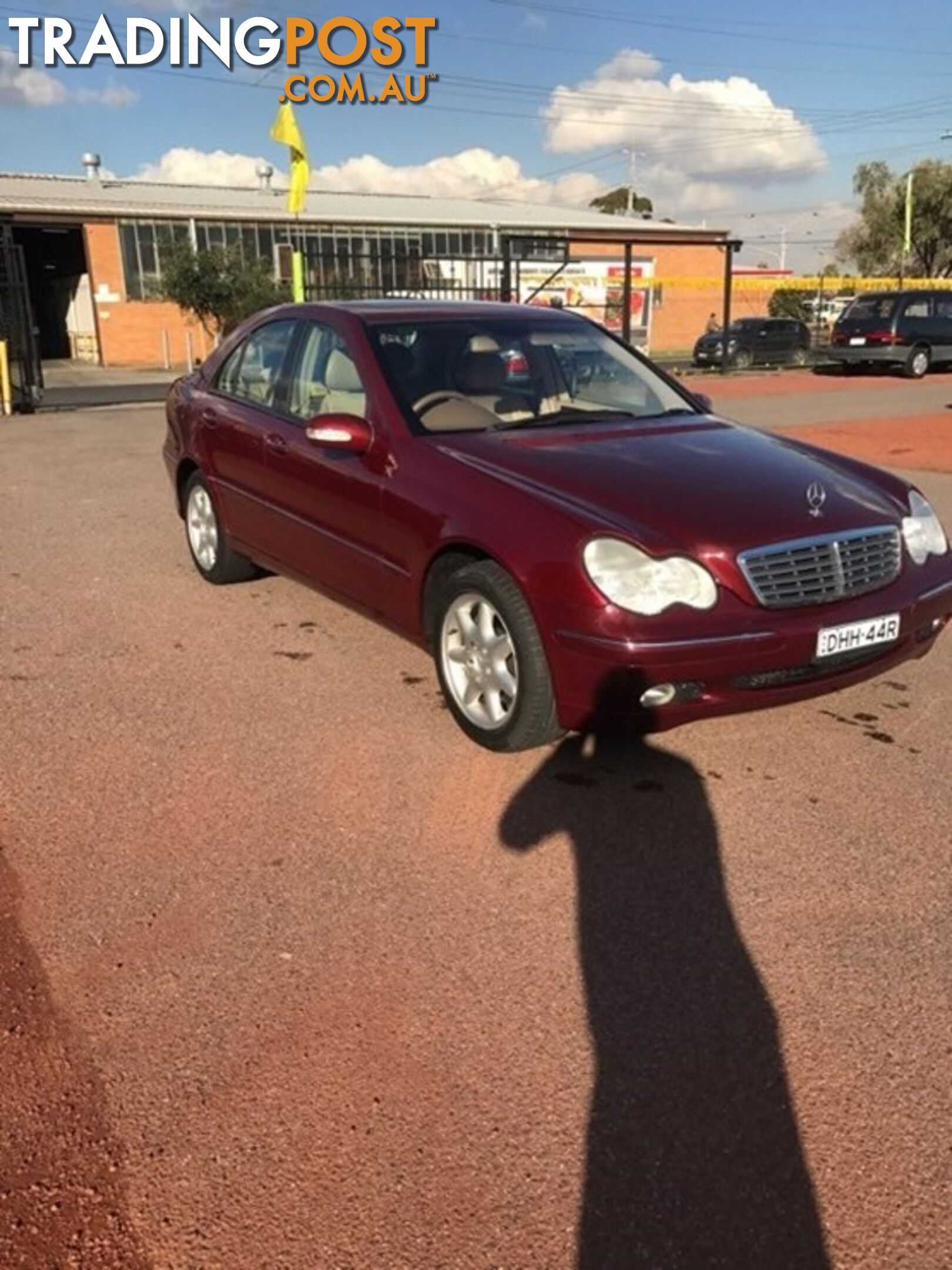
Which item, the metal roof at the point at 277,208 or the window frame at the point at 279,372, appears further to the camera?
the metal roof at the point at 277,208

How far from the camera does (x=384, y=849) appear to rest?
3441 mm

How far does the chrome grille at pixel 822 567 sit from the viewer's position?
3.68 metres

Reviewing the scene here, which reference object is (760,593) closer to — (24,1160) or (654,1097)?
(654,1097)

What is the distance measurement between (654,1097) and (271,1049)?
0.86 metres

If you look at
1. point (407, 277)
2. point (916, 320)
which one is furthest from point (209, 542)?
point (916, 320)

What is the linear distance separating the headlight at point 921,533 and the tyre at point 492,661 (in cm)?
153

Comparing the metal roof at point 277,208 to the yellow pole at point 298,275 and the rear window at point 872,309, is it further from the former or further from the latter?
the yellow pole at point 298,275

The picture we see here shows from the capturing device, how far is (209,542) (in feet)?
20.9

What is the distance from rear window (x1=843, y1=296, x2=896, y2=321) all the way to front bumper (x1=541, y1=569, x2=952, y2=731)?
23211 mm

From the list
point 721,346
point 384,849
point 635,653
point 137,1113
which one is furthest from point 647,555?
point 721,346

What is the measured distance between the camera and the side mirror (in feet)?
14.8

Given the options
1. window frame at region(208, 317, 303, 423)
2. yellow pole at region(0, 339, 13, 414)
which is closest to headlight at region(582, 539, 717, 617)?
window frame at region(208, 317, 303, 423)

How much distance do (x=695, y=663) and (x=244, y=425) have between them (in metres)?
2.98

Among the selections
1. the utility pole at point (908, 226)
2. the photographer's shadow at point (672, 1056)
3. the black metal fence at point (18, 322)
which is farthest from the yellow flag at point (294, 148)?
the utility pole at point (908, 226)
